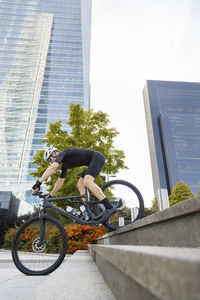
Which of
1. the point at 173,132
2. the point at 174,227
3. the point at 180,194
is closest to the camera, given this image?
the point at 174,227

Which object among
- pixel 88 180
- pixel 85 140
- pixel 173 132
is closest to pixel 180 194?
pixel 85 140

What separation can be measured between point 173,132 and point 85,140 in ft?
244

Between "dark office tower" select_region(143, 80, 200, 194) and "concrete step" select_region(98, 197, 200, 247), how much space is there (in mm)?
74787

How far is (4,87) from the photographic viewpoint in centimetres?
7744

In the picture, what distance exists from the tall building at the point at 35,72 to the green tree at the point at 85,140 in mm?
57341

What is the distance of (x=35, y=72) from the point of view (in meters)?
81.1

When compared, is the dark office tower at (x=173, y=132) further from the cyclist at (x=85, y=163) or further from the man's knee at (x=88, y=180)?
the man's knee at (x=88, y=180)

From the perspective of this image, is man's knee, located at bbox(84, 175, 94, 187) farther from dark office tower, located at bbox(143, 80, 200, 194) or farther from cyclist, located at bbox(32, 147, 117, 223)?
dark office tower, located at bbox(143, 80, 200, 194)

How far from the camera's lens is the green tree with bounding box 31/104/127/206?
41.6 feet

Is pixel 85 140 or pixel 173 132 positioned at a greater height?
pixel 173 132

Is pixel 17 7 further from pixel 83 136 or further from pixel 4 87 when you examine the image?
pixel 83 136

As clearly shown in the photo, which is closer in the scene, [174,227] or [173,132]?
[174,227]

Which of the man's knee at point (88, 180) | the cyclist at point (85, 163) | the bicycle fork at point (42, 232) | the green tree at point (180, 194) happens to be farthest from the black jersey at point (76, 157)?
the green tree at point (180, 194)

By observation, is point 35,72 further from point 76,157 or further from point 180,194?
point 76,157
